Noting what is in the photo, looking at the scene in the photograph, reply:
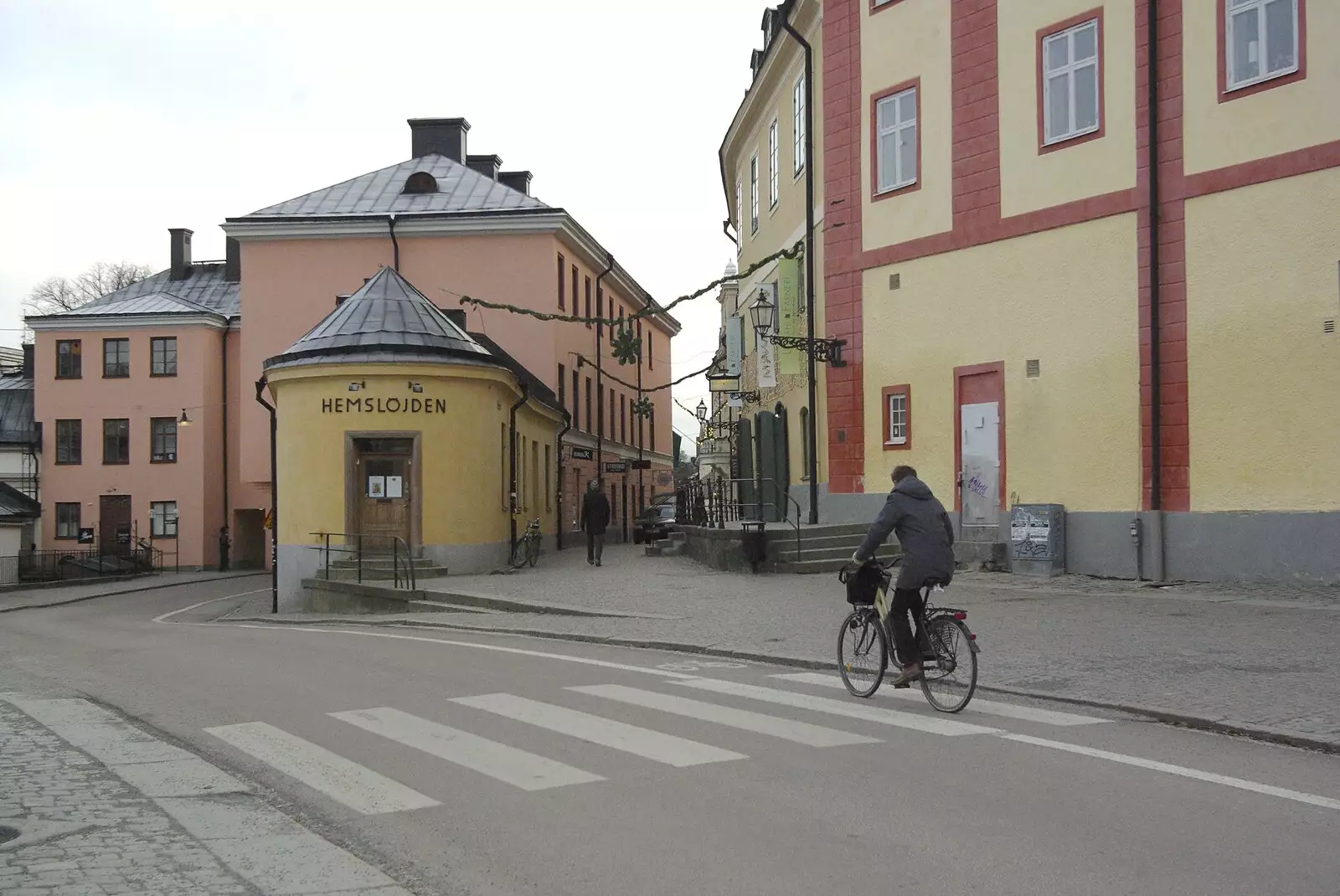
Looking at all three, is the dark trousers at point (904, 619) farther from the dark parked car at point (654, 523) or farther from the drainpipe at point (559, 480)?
the drainpipe at point (559, 480)

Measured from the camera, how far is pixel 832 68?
79.0 feet

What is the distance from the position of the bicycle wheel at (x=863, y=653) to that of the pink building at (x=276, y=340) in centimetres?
3264

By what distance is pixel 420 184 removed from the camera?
46.2m

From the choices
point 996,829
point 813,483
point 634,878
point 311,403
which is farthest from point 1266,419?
point 311,403

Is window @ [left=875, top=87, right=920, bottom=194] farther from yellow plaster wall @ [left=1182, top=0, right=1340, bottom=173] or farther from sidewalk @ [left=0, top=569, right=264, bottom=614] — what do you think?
sidewalk @ [left=0, top=569, right=264, bottom=614]

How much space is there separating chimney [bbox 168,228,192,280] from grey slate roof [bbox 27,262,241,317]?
11.4 inches

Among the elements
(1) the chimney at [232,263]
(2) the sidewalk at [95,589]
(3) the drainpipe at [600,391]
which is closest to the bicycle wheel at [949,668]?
(2) the sidewalk at [95,589]

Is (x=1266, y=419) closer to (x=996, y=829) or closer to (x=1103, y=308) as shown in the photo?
(x=1103, y=308)

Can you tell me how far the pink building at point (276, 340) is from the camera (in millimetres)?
43875

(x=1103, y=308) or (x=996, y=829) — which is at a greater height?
(x=1103, y=308)

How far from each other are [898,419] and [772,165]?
1005cm

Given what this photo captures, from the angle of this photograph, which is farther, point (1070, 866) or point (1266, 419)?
point (1266, 419)

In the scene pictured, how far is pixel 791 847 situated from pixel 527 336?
3901 cm

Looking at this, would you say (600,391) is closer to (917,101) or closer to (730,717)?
(917,101)
